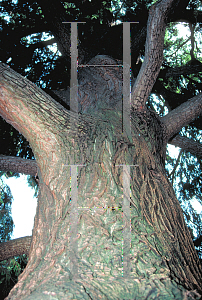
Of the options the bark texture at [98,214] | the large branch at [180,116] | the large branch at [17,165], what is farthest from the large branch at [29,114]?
the large branch at [180,116]

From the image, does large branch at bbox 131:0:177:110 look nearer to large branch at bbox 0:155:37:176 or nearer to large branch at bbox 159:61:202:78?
large branch at bbox 159:61:202:78

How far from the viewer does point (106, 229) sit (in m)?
1.43

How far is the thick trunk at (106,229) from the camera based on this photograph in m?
1.18

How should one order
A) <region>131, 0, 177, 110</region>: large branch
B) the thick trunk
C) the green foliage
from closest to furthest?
the thick trunk → <region>131, 0, 177, 110</region>: large branch → the green foliage

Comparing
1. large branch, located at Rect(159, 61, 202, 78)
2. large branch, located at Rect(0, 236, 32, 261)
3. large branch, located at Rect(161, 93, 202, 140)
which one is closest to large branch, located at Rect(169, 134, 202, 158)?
large branch, located at Rect(161, 93, 202, 140)

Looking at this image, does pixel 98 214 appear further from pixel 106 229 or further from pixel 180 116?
pixel 180 116

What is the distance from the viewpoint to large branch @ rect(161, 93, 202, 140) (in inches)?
110

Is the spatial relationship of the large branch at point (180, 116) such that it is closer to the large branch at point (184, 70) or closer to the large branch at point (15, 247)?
the large branch at point (184, 70)

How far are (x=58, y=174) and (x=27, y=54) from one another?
2875 mm

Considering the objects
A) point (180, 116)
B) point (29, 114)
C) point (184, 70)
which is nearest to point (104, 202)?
point (29, 114)

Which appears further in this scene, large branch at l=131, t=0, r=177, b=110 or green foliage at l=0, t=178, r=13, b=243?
green foliage at l=0, t=178, r=13, b=243

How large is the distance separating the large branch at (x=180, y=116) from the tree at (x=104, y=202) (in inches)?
6.4

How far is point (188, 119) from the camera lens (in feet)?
9.60

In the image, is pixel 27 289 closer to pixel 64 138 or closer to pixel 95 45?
pixel 64 138
